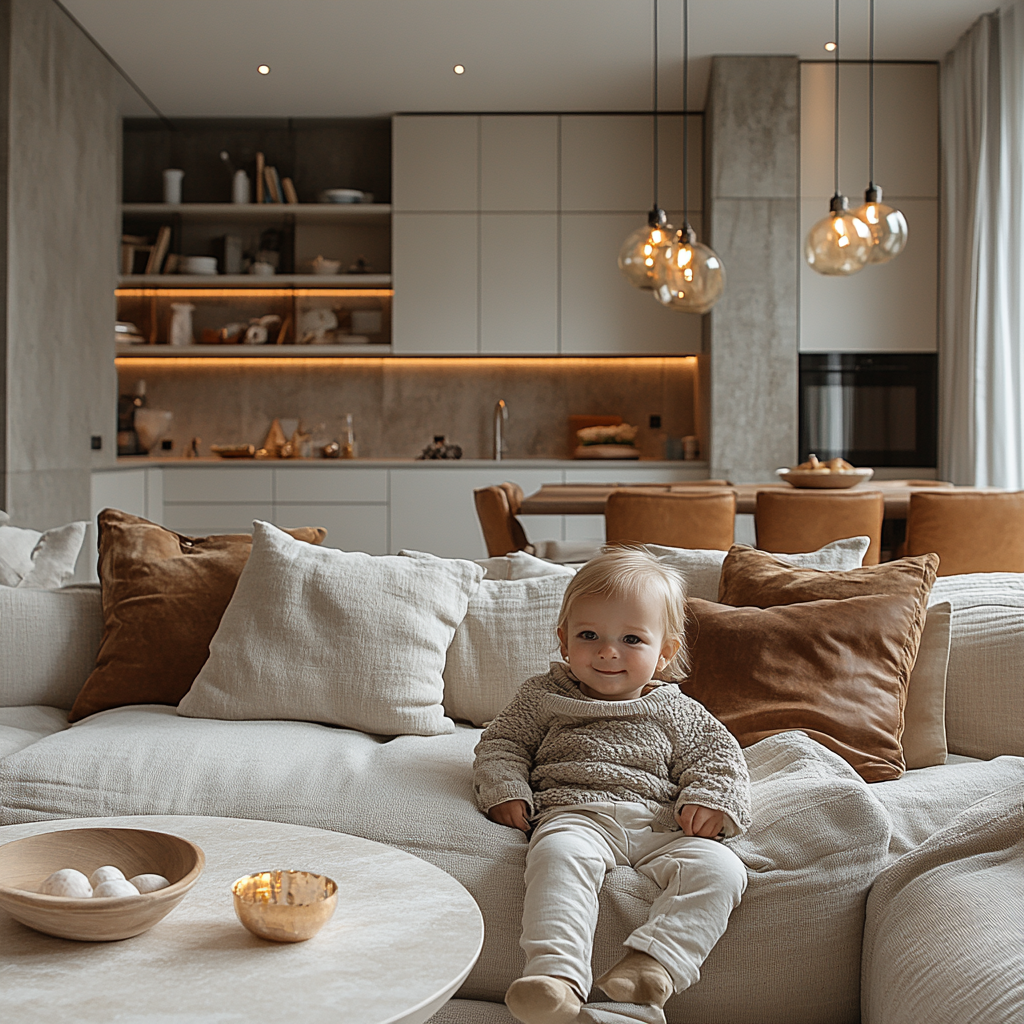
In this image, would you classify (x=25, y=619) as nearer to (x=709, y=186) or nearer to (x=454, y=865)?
(x=454, y=865)

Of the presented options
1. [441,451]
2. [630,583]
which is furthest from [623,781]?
[441,451]

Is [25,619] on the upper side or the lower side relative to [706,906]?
upper

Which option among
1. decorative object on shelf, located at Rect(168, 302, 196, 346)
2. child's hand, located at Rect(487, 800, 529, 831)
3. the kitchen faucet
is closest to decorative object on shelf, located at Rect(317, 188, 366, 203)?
decorative object on shelf, located at Rect(168, 302, 196, 346)

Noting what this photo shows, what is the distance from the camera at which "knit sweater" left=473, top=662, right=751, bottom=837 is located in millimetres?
1523

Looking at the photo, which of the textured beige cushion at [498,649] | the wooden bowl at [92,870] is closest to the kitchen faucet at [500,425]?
the textured beige cushion at [498,649]

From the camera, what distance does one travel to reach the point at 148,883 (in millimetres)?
1028

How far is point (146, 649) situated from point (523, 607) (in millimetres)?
786

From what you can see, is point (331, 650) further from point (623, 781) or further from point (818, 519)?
point (818, 519)

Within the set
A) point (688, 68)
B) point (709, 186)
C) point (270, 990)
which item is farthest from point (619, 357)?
point (270, 990)

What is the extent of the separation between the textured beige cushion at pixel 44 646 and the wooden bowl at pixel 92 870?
1255mm

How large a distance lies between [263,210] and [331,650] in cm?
461

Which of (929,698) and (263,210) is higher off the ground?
(263,210)

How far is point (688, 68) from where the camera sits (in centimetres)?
541

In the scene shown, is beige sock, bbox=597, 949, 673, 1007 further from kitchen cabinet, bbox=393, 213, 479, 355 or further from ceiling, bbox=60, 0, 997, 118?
kitchen cabinet, bbox=393, 213, 479, 355
